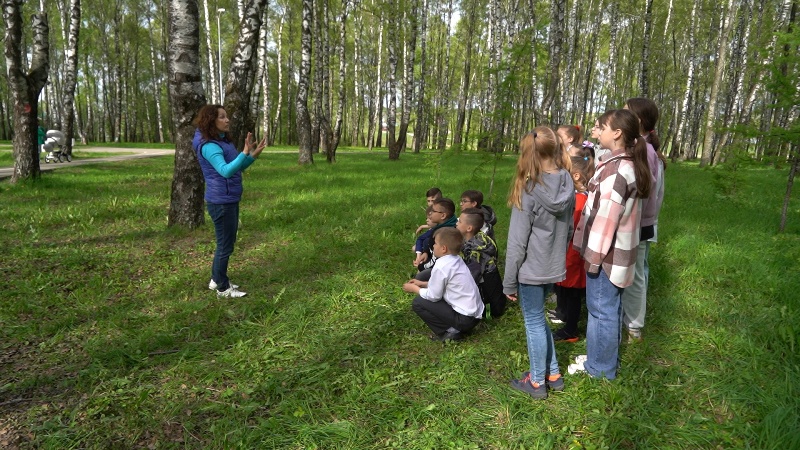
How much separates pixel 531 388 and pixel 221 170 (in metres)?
3.31

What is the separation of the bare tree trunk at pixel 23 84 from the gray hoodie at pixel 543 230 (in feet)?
36.1

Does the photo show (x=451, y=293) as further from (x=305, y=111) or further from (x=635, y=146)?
(x=305, y=111)

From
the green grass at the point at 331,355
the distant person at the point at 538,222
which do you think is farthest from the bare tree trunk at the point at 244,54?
the distant person at the point at 538,222

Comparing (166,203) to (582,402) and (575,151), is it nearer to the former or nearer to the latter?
(575,151)

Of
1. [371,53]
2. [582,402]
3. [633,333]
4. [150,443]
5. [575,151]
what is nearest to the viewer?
[150,443]

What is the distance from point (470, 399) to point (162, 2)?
40.6m

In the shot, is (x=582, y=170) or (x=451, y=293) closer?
(x=451, y=293)

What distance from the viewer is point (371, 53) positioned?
Answer: 3844 cm

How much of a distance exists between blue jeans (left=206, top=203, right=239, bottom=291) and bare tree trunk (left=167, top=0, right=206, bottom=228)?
2.49m

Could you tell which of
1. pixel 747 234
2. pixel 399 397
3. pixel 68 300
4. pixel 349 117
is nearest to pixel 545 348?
pixel 399 397

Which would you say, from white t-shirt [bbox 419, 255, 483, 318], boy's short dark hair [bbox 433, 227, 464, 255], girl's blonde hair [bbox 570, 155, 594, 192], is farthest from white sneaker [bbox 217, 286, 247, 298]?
girl's blonde hair [bbox 570, 155, 594, 192]

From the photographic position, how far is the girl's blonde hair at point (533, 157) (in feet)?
9.51

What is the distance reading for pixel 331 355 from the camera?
3.59m

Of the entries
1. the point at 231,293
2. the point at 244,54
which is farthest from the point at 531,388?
the point at 244,54
